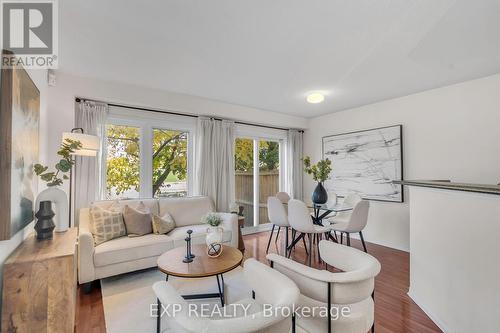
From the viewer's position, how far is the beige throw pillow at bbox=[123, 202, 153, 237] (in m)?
2.96

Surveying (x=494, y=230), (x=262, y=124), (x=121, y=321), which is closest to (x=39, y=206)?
(x=121, y=321)

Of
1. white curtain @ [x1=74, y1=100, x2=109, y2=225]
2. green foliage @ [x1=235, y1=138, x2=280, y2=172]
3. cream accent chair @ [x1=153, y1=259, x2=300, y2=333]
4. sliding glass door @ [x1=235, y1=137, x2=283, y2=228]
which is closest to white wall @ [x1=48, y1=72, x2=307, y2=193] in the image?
white curtain @ [x1=74, y1=100, x2=109, y2=225]

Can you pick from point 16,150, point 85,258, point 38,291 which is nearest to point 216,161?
point 85,258

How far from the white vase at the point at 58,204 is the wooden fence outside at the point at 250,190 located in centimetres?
325

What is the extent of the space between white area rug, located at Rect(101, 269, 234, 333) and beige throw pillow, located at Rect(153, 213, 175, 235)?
494 millimetres

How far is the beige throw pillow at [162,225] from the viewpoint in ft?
10.2

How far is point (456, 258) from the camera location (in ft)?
5.98

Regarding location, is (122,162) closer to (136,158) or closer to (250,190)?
(136,158)

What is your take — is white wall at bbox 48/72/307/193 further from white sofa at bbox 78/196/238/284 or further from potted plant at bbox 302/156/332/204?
potted plant at bbox 302/156/332/204

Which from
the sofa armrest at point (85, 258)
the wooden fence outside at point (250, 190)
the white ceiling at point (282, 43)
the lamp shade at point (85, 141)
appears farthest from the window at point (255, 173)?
the sofa armrest at point (85, 258)

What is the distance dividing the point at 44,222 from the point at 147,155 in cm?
217

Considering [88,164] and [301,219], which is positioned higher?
[88,164]

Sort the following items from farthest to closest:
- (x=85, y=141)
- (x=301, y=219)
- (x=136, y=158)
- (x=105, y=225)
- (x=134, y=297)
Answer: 1. (x=136, y=158)
2. (x=301, y=219)
3. (x=105, y=225)
4. (x=85, y=141)
5. (x=134, y=297)

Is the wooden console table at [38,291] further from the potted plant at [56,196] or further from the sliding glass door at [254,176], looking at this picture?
the sliding glass door at [254,176]
